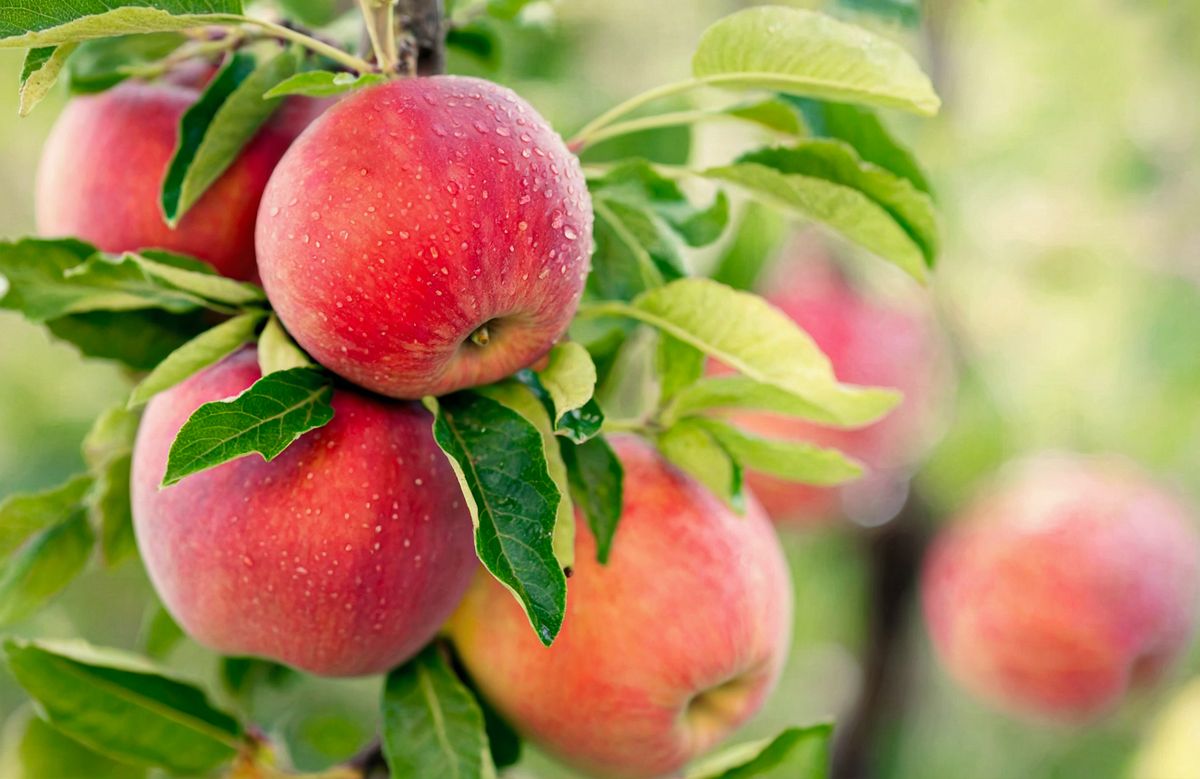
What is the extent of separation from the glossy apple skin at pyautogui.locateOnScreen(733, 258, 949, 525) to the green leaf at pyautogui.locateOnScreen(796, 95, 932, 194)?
0.80 metres

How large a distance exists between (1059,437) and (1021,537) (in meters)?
0.60

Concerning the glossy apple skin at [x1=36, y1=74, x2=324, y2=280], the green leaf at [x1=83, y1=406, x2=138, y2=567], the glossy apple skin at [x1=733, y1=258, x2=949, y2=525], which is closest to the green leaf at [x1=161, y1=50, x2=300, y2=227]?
the glossy apple skin at [x1=36, y1=74, x2=324, y2=280]

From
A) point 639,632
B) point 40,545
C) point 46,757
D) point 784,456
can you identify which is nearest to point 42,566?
point 40,545

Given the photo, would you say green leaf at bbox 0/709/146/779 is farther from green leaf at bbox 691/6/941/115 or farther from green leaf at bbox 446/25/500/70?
green leaf at bbox 691/6/941/115

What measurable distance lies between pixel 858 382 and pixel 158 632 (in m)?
1.10

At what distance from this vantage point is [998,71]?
256 centimetres

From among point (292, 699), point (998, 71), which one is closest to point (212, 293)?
point (292, 699)

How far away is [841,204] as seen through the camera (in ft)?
2.52

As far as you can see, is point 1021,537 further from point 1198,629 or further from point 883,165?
point 1198,629

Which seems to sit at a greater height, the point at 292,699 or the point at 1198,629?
the point at 292,699

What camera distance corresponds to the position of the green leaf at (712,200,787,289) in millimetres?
1045

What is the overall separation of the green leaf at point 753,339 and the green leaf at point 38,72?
35 cm

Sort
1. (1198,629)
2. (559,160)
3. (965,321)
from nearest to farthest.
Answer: (559,160) < (965,321) < (1198,629)

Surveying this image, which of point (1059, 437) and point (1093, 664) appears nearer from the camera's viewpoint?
point (1093, 664)
